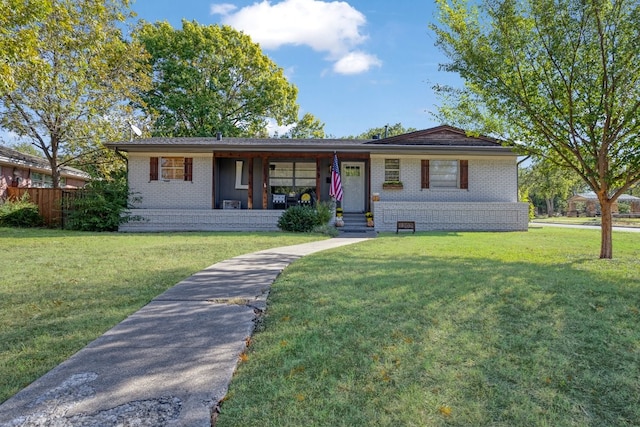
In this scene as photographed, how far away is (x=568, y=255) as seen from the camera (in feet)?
24.1

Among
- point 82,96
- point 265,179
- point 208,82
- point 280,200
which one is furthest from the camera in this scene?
point 208,82

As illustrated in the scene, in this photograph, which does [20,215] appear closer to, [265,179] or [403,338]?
[265,179]

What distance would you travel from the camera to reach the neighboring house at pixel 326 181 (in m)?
14.1

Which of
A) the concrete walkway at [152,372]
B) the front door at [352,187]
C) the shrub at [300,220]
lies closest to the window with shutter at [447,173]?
the front door at [352,187]

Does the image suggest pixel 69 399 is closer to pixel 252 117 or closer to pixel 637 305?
pixel 637 305

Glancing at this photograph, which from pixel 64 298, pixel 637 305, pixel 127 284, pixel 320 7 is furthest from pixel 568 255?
pixel 320 7

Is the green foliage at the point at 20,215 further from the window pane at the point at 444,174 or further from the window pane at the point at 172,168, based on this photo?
the window pane at the point at 444,174

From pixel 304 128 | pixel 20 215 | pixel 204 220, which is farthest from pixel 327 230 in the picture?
pixel 304 128

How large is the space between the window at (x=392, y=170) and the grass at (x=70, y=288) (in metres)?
7.87

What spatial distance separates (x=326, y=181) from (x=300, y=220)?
3862mm

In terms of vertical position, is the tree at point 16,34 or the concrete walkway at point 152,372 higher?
the tree at point 16,34

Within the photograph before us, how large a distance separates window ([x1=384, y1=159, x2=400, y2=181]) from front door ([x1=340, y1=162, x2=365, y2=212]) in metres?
1.24

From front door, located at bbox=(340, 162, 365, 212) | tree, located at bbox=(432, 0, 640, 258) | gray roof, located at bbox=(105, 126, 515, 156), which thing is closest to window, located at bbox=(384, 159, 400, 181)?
gray roof, located at bbox=(105, 126, 515, 156)

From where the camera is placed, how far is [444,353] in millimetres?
2723
